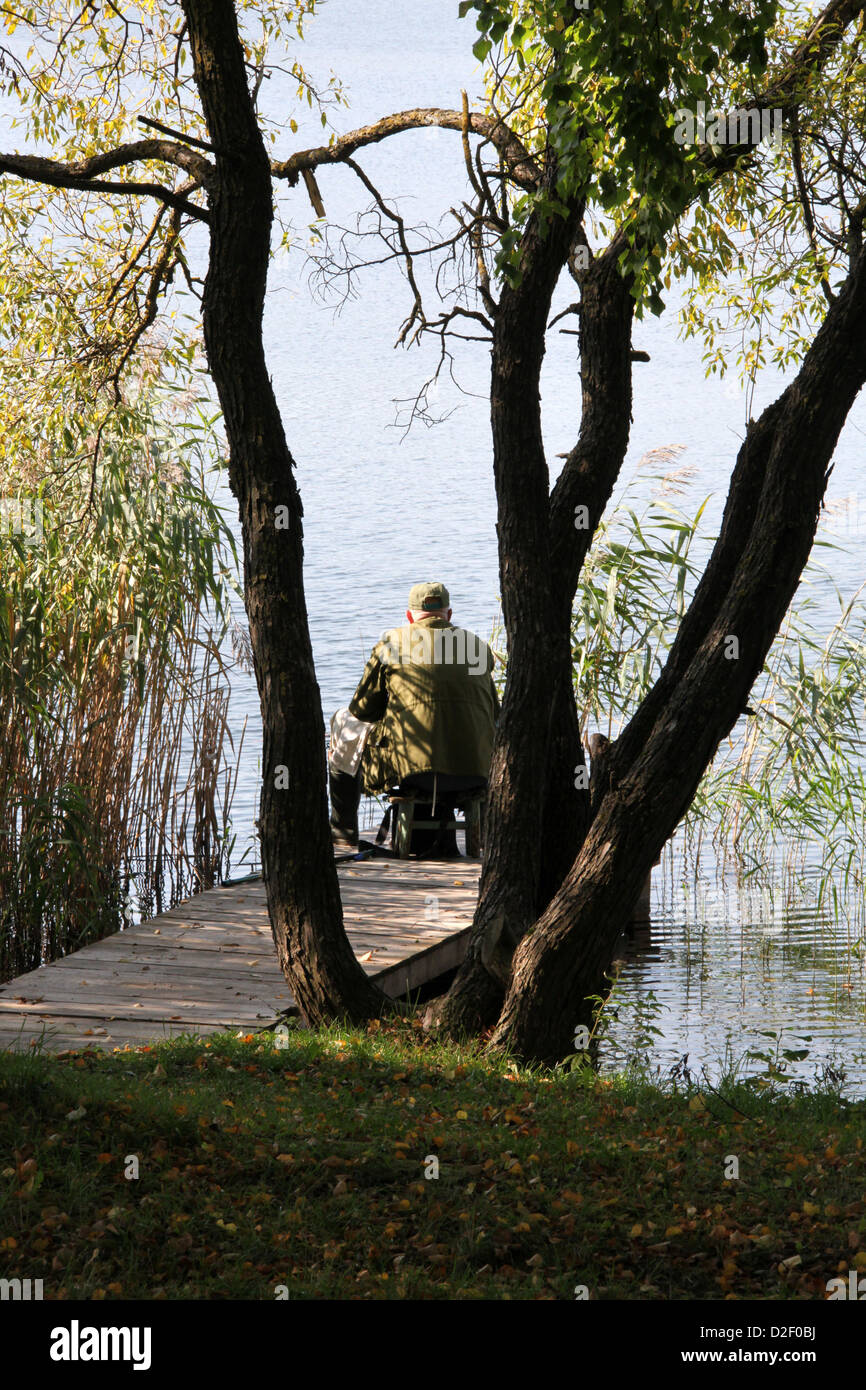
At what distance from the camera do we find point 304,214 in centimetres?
4144

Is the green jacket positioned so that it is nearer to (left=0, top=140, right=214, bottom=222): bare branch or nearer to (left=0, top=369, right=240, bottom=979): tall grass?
(left=0, top=369, right=240, bottom=979): tall grass

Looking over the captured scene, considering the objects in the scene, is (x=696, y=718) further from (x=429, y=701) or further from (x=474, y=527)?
(x=474, y=527)

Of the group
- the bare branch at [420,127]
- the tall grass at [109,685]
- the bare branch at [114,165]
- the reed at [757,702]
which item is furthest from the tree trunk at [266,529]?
the reed at [757,702]

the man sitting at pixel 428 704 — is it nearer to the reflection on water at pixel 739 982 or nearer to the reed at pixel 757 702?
the reed at pixel 757 702

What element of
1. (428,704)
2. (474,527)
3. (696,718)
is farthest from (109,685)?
(474,527)

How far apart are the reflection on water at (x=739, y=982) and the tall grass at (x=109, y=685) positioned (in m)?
2.51

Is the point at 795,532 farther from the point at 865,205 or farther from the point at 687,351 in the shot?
the point at 687,351

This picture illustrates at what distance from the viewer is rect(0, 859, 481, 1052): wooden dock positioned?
16.6ft

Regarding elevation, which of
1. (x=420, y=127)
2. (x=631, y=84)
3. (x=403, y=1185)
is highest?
(x=420, y=127)

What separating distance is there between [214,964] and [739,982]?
2686 mm

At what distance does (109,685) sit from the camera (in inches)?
282

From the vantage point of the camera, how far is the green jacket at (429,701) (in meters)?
7.10

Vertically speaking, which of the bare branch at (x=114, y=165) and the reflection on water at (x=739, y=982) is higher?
the bare branch at (x=114, y=165)

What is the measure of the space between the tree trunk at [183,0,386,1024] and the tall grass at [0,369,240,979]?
1.83 meters
